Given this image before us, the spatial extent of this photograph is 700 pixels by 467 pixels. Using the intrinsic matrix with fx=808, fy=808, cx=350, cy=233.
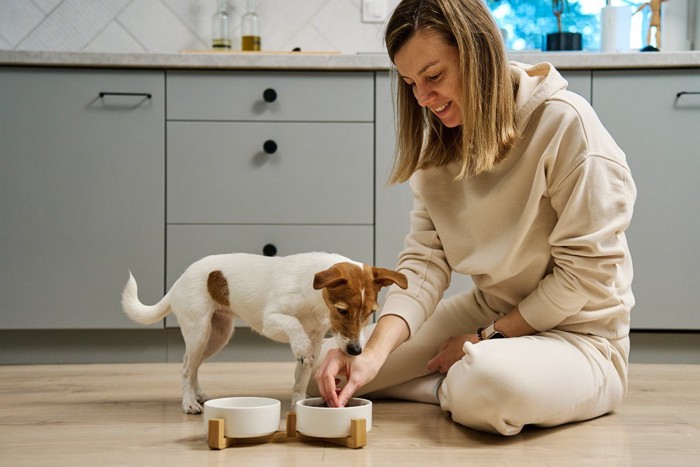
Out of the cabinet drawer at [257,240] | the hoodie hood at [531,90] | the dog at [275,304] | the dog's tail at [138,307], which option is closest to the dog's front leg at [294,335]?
the dog at [275,304]

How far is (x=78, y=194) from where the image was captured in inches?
112

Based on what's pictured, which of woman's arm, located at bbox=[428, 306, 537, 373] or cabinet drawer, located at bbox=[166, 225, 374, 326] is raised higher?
cabinet drawer, located at bbox=[166, 225, 374, 326]

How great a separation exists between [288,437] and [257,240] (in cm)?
138

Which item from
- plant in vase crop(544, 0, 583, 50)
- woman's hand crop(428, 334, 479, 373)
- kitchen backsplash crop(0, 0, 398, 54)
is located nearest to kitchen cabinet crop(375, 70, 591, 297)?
plant in vase crop(544, 0, 583, 50)

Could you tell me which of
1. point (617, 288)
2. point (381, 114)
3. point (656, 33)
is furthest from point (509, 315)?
point (656, 33)

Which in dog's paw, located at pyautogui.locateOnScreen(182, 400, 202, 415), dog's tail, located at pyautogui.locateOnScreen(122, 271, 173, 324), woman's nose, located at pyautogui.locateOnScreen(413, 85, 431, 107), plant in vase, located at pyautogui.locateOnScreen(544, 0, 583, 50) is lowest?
dog's paw, located at pyautogui.locateOnScreen(182, 400, 202, 415)

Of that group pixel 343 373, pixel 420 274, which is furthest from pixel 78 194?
pixel 343 373

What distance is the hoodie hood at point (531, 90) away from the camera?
1706 mm

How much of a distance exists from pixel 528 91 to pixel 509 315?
1.61ft

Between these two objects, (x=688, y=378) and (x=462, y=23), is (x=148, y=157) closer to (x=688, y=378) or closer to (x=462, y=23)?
(x=462, y=23)

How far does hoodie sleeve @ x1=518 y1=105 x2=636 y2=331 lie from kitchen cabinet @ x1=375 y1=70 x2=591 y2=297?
1.22m

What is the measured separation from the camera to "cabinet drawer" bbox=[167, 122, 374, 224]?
2.87 m

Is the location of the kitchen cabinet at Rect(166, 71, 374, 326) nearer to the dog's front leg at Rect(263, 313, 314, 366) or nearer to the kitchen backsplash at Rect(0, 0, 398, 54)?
the kitchen backsplash at Rect(0, 0, 398, 54)

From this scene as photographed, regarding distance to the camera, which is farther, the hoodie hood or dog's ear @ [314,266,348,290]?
the hoodie hood
